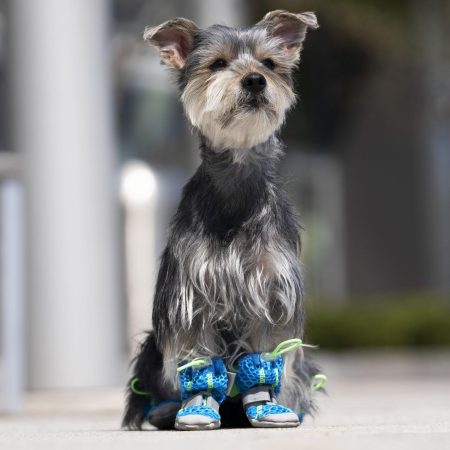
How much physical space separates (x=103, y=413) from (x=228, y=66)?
4.93 meters

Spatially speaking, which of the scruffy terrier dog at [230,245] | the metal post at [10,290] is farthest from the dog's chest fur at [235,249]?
the metal post at [10,290]

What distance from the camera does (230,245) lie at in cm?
605

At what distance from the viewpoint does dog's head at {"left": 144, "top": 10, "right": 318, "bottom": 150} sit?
5949 millimetres

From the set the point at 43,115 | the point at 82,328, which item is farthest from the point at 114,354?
the point at 43,115

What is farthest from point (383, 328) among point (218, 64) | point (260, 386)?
point (218, 64)

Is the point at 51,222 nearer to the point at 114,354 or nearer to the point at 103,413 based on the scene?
the point at 114,354

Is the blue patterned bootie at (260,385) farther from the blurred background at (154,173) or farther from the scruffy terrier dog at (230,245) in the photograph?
the blurred background at (154,173)

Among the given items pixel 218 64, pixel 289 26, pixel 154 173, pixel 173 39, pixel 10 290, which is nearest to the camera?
pixel 218 64

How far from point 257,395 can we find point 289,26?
1772 mm

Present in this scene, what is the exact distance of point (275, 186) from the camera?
622 cm

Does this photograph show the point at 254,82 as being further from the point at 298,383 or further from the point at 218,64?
the point at 298,383

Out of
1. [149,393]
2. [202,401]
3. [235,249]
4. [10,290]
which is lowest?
[10,290]

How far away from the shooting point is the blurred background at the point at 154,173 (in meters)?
12.6

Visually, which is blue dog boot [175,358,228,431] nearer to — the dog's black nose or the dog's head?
the dog's head
